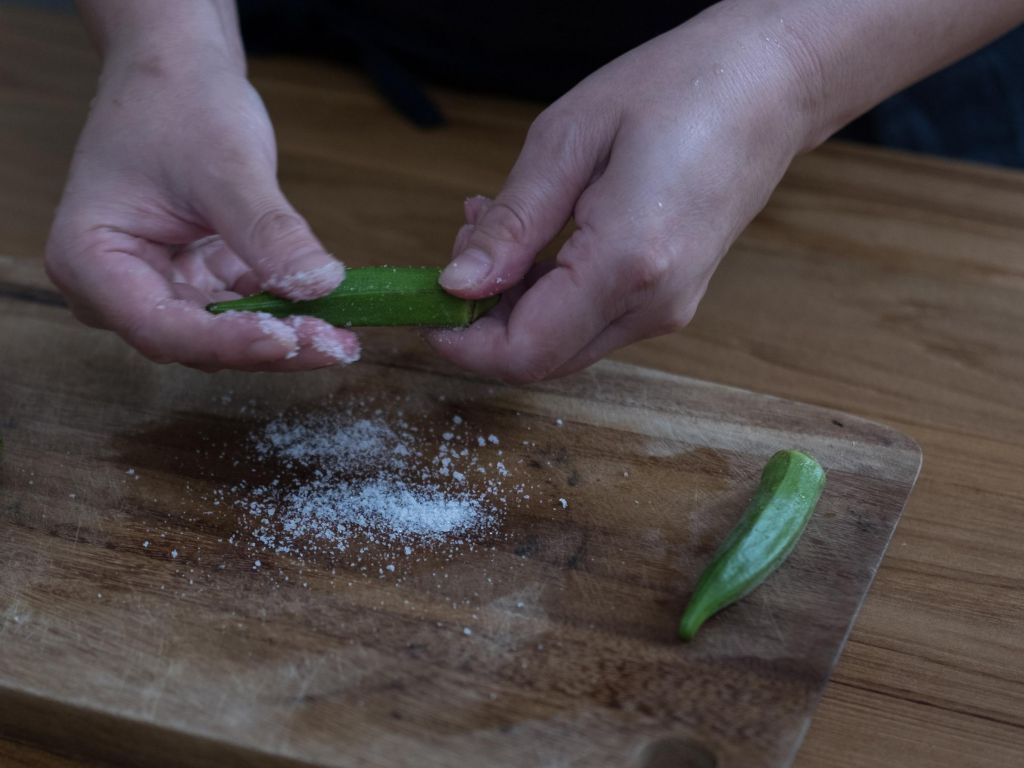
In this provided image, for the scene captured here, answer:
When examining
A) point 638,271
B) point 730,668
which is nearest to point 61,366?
point 638,271

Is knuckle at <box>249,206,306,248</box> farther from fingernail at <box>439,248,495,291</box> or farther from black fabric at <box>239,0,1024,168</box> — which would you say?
black fabric at <box>239,0,1024,168</box>

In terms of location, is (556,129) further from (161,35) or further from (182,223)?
(161,35)

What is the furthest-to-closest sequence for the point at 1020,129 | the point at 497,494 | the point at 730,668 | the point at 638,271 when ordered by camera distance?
the point at 1020,129, the point at 497,494, the point at 638,271, the point at 730,668

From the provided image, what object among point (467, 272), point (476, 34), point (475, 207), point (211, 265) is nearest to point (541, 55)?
point (476, 34)

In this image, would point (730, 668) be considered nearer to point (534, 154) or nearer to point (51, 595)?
point (534, 154)

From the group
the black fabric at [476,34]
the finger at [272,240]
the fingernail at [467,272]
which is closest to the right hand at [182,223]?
the finger at [272,240]

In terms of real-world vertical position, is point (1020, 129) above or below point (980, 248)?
above
